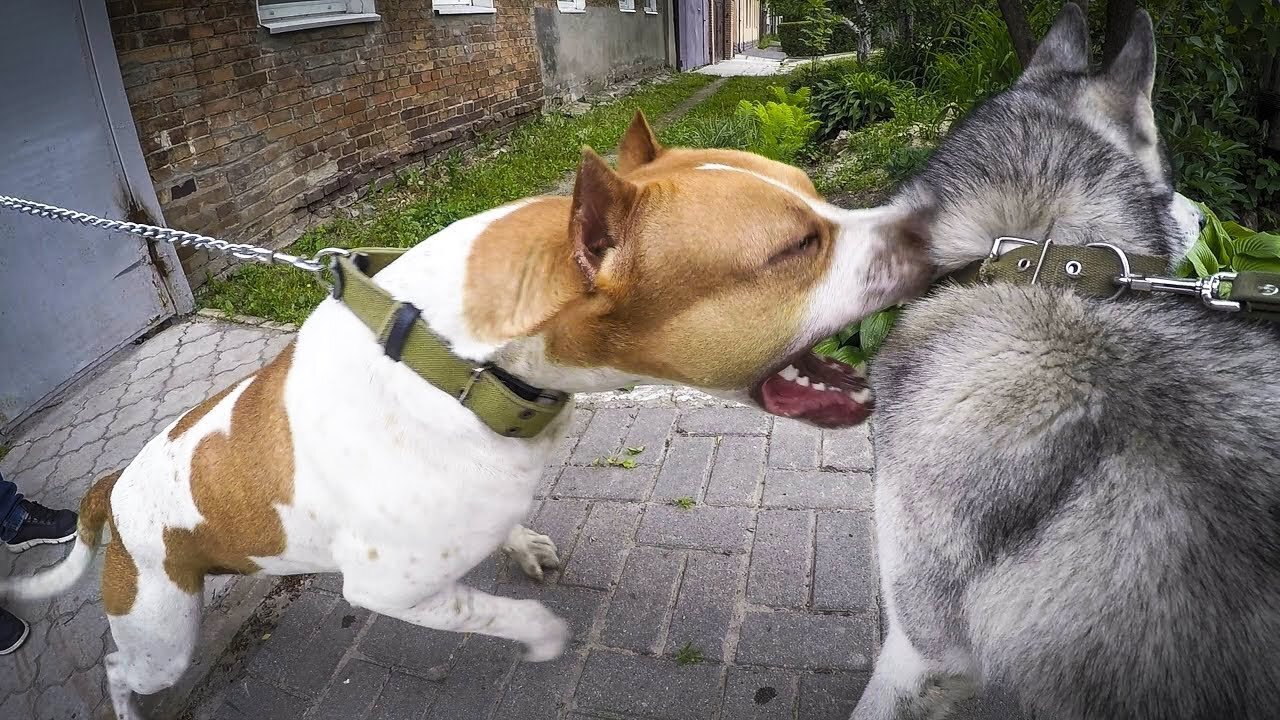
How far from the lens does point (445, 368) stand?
67.3 inches

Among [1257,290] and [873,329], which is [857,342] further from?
[1257,290]

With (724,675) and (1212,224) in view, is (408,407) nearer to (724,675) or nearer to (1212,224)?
(724,675)

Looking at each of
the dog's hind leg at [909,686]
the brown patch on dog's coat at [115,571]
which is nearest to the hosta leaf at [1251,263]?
the dog's hind leg at [909,686]

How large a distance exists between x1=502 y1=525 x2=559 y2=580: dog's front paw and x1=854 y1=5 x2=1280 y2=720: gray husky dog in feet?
4.49

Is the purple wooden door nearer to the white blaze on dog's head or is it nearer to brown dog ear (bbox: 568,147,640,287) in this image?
the white blaze on dog's head

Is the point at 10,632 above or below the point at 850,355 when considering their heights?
below

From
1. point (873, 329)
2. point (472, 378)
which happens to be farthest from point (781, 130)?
point (472, 378)

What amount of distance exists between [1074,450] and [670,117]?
1179cm

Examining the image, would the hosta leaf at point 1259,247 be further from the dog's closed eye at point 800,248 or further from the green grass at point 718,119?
the green grass at point 718,119

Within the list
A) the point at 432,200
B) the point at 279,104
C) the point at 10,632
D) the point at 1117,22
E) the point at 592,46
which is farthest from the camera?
the point at 592,46

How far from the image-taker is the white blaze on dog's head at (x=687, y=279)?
5.45 feet

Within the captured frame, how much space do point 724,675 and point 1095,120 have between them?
6.35 feet

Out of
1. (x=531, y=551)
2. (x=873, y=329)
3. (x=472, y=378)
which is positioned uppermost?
(x=472, y=378)

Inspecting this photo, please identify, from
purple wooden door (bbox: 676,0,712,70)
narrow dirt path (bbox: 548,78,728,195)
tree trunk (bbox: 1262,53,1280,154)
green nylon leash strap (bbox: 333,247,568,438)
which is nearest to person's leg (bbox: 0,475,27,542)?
green nylon leash strap (bbox: 333,247,568,438)
